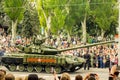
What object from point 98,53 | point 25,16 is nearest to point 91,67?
point 98,53

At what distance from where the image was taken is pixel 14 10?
5631 cm

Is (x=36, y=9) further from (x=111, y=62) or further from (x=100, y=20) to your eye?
(x=111, y=62)

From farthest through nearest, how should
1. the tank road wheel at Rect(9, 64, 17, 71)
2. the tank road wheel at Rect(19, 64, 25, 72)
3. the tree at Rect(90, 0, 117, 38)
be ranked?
the tree at Rect(90, 0, 117, 38)
the tank road wheel at Rect(9, 64, 17, 71)
the tank road wheel at Rect(19, 64, 25, 72)

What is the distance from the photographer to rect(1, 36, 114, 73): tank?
30.3 meters

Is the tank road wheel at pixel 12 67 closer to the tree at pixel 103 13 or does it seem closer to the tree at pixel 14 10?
the tree at pixel 14 10

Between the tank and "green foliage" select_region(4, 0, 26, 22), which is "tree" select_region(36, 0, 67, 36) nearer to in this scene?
"green foliage" select_region(4, 0, 26, 22)

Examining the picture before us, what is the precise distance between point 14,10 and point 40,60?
2632 cm

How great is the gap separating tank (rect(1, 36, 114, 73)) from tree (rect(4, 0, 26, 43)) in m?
23.7

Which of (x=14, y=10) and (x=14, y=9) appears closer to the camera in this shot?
(x=14, y=10)

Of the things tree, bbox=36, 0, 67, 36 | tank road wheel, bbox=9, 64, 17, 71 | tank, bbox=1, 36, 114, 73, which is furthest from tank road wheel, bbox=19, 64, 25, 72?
tree, bbox=36, 0, 67, 36

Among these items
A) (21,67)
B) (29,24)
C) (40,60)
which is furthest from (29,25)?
(40,60)

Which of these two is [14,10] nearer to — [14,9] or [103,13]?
[14,9]

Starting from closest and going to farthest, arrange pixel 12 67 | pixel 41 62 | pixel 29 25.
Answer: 1. pixel 41 62
2. pixel 12 67
3. pixel 29 25

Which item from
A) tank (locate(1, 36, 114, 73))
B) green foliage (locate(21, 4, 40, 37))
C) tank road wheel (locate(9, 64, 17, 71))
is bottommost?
green foliage (locate(21, 4, 40, 37))
